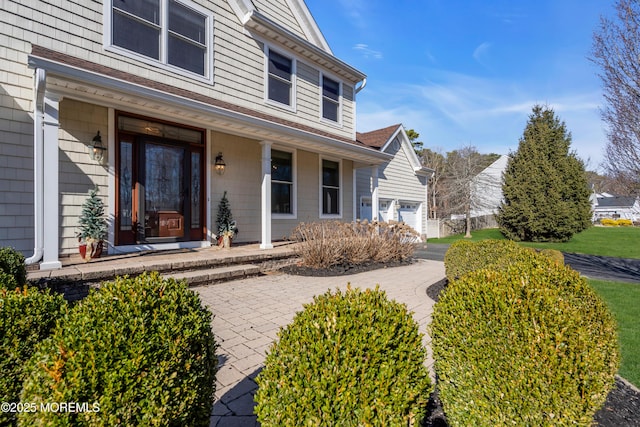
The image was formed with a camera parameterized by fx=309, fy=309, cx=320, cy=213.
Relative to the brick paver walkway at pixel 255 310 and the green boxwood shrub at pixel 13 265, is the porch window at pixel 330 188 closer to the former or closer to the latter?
the brick paver walkway at pixel 255 310

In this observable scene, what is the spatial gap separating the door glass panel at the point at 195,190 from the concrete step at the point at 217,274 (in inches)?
74.4

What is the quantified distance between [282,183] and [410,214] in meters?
9.49

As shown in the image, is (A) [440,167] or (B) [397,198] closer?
(B) [397,198]

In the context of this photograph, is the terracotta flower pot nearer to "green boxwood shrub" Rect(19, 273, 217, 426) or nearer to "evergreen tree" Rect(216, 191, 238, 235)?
"evergreen tree" Rect(216, 191, 238, 235)

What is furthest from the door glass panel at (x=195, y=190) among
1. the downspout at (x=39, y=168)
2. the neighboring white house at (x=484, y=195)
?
the neighboring white house at (x=484, y=195)

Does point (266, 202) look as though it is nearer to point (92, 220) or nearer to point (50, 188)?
point (92, 220)

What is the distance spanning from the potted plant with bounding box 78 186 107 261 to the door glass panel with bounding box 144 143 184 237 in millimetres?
1094

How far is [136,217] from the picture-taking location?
666 centimetres

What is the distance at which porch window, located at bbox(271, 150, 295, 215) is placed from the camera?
9.34 meters

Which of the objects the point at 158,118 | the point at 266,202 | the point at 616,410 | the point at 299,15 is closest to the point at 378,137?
the point at 299,15

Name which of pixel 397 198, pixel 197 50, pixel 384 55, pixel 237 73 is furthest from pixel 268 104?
pixel 397 198

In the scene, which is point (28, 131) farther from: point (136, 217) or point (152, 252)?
point (152, 252)

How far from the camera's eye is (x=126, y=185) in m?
6.54

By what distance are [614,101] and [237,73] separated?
852 centimetres
